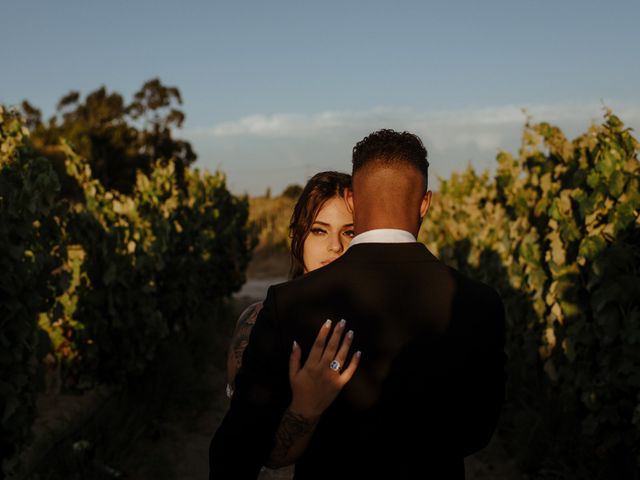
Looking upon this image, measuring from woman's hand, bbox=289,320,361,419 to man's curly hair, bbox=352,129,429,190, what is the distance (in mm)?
513

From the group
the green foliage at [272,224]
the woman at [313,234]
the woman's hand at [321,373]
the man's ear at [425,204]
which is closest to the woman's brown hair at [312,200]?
the woman at [313,234]

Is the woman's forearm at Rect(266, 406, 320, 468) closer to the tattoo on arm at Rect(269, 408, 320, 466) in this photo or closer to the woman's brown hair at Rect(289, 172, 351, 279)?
the tattoo on arm at Rect(269, 408, 320, 466)

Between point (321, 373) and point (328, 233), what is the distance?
144 centimetres

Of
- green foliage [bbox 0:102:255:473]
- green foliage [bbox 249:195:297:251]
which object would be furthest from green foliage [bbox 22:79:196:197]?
green foliage [bbox 0:102:255:473]

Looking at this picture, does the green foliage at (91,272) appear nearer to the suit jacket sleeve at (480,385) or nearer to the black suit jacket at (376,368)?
the black suit jacket at (376,368)

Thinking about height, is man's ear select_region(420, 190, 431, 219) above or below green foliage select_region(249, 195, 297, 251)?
above

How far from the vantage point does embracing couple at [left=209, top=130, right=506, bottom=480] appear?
1916 mm

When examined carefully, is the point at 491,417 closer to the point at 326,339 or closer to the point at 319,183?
the point at 326,339

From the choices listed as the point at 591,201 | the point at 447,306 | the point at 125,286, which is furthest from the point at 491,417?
the point at 125,286

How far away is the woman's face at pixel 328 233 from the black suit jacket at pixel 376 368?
120cm

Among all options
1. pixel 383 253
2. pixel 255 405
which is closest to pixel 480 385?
pixel 383 253

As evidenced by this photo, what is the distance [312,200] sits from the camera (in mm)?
3311

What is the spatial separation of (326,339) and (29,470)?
4.63 metres

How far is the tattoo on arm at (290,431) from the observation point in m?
1.96
